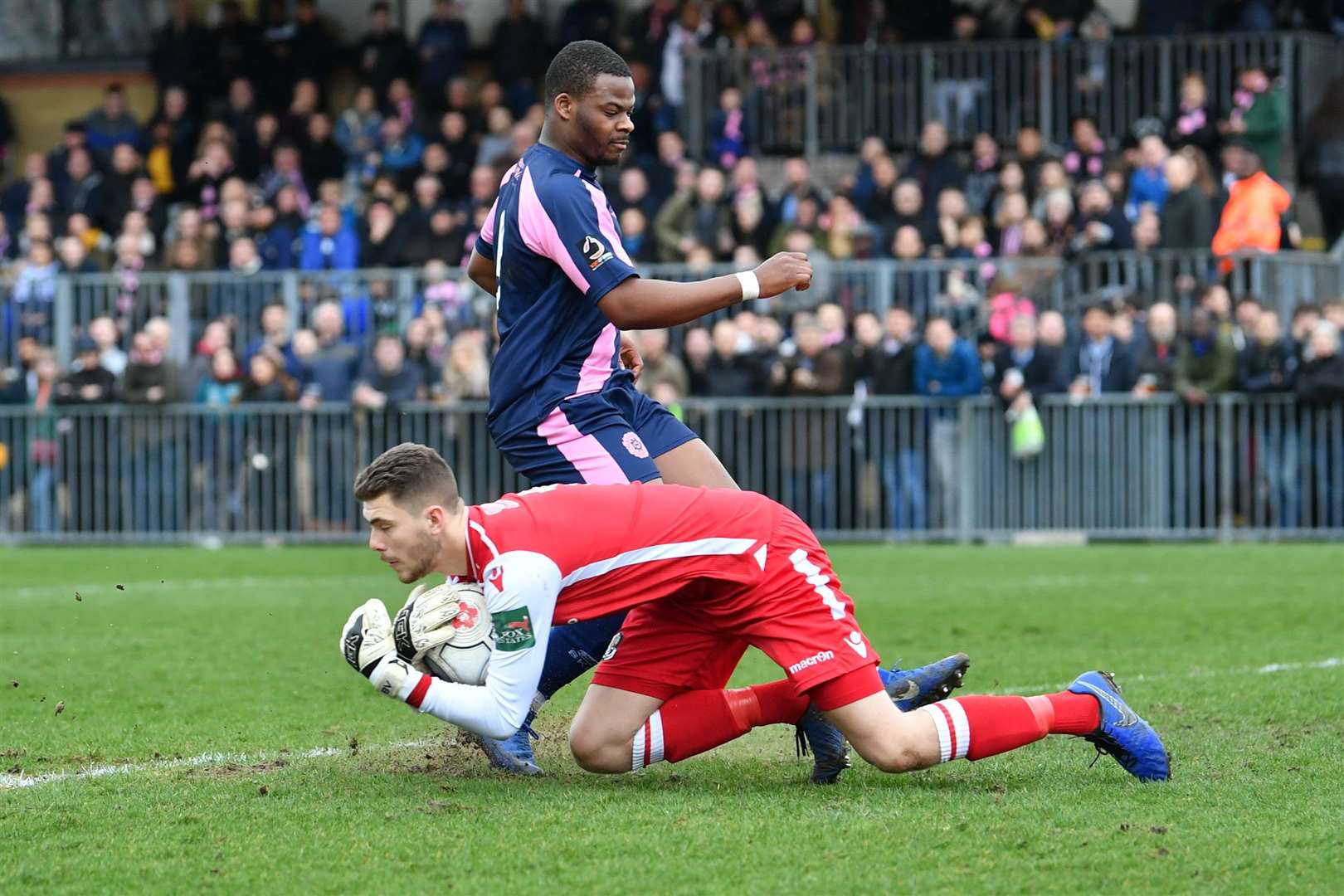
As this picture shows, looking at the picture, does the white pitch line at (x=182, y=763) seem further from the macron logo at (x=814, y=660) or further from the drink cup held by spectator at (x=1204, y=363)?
the drink cup held by spectator at (x=1204, y=363)

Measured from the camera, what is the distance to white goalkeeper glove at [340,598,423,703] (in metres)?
5.28

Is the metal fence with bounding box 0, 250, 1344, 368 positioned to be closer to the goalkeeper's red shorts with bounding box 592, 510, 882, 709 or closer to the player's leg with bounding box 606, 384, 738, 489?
the player's leg with bounding box 606, 384, 738, 489

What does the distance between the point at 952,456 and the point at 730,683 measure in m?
8.78

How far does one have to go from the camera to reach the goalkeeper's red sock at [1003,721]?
18.7ft

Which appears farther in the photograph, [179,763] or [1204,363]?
[1204,363]

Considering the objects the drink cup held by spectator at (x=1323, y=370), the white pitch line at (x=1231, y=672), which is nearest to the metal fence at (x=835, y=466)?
the drink cup held by spectator at (x=1323, y=370)

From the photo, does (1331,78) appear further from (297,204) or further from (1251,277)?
(297,204)

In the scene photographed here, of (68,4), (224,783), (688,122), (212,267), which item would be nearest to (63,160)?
(212,267)

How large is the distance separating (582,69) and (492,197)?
532 inches

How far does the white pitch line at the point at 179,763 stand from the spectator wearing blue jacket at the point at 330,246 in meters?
13.4

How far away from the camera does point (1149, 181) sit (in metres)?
17.8

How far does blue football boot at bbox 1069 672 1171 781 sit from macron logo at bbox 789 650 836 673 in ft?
2.64

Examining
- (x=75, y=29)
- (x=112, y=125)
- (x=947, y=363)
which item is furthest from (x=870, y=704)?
(x=75, y=29)

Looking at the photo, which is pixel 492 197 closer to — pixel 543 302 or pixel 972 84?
pixel 972 84
